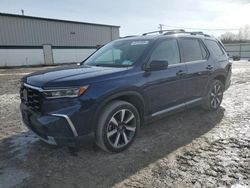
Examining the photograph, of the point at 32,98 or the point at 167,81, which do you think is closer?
the point at 32,98

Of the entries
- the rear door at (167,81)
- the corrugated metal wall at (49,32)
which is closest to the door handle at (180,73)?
the rear door at (167,81)

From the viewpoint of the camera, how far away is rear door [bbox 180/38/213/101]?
15.2ft

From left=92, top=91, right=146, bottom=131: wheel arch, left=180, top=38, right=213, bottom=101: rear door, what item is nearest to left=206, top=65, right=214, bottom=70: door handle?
left=180, top=38, right=213, bottom=101: rear door

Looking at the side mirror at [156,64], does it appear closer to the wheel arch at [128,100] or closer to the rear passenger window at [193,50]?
the wheel arch at [128,100]


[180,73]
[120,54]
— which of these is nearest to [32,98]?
[120,54]

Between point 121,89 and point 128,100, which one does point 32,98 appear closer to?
point 121,89

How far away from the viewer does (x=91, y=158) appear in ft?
11.3

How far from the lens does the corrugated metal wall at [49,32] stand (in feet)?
81.9

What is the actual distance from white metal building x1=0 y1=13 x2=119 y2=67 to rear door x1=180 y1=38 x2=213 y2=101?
24.8m

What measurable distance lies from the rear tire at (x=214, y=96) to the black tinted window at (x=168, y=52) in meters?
1.48

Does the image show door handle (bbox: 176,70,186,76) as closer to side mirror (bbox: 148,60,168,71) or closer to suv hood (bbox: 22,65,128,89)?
side mirror (bbox: 148,60,168,71)

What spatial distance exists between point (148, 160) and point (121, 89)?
1.15 metres

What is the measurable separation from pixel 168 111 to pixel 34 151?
2479 millimetres

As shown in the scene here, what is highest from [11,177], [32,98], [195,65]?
[195,65]
